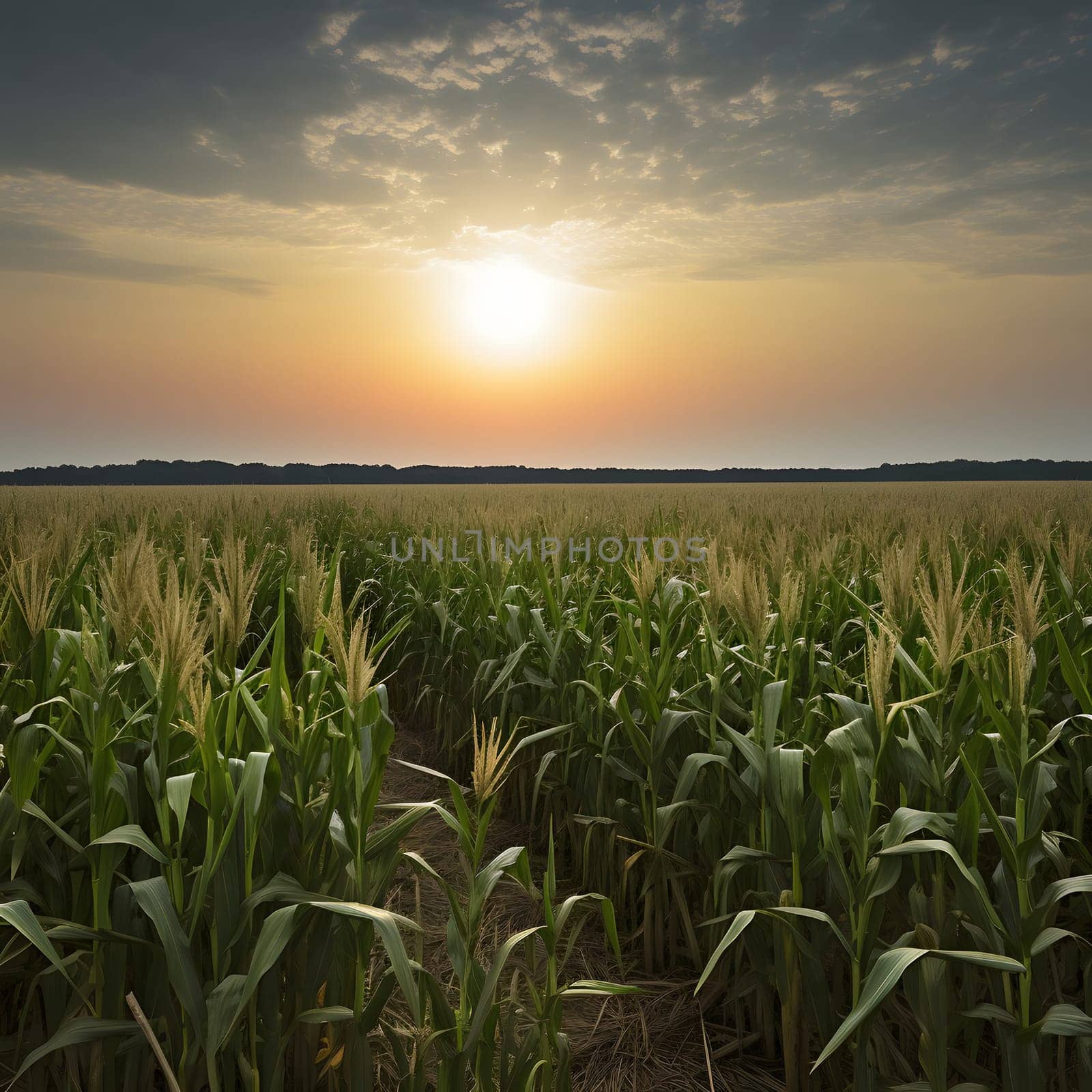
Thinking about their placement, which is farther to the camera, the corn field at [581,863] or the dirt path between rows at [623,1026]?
the dirt path between rows at [623,1026]

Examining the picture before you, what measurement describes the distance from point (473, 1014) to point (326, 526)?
407 inches

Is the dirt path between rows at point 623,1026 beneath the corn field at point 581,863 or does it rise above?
beneath

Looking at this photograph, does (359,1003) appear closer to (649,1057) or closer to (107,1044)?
(107,1044)

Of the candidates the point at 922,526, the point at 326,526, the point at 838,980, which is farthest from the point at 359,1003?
the point at 326,526

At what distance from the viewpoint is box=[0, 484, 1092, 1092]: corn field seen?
64.3 inches

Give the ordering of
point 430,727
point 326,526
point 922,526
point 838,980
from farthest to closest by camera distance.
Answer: point 326,526
point 922,526
point 430,727
point 838,980

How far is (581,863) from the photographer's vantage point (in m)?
3.45

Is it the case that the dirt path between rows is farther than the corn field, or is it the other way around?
the dirt path between rows

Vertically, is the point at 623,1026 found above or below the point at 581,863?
below

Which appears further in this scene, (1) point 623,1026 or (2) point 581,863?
(2) point 581,863

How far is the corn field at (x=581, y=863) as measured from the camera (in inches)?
64.3

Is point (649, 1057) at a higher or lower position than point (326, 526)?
lower

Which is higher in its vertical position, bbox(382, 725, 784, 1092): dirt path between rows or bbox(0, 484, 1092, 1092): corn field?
bbox(0, 484, 1092, 1092): corn field

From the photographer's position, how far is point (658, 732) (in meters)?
2.64
